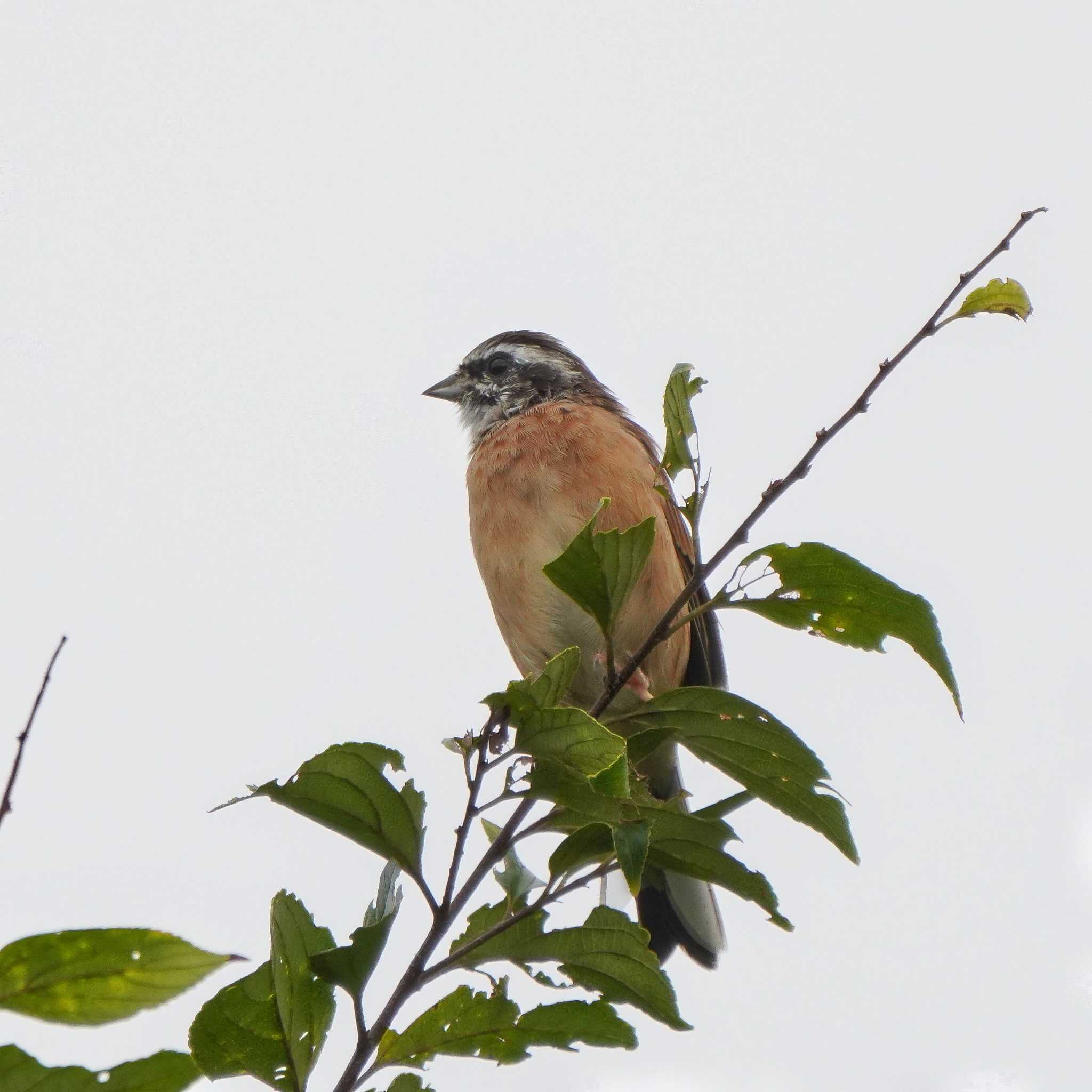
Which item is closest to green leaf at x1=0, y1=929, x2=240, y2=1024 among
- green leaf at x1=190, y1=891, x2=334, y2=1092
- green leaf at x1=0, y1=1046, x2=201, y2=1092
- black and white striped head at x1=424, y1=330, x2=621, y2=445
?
green leaf at x1=0, y1=1046, x2=201, y2=1092

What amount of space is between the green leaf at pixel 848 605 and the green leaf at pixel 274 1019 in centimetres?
111

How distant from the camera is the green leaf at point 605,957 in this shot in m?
2.51

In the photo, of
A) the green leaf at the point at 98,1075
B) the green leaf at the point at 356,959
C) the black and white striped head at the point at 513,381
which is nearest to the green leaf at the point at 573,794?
the green leaf at the point at 356,959

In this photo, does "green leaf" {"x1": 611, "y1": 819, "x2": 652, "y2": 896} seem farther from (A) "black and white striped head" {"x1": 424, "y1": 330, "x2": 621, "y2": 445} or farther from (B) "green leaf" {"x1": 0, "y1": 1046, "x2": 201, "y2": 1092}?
(A) "black and white striped head" {"x1": 424, "y1": 330, "x2": 621, "y2": 445}

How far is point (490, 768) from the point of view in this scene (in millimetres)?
2381

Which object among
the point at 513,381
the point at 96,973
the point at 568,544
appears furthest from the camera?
the point at 513,381

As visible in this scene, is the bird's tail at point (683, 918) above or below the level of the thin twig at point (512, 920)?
above

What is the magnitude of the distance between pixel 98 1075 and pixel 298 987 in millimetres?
723

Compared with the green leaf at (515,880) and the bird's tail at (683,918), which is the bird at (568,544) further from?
the green leaf at (515,880)

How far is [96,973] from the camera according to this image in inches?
66.7

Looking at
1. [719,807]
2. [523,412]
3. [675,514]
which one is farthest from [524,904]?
[523,412]

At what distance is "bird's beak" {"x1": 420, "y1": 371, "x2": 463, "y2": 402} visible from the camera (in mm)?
7168

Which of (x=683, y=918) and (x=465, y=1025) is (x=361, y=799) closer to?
(x=465, y=1025)

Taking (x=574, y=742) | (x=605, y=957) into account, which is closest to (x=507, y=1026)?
(x=605, y=957)
